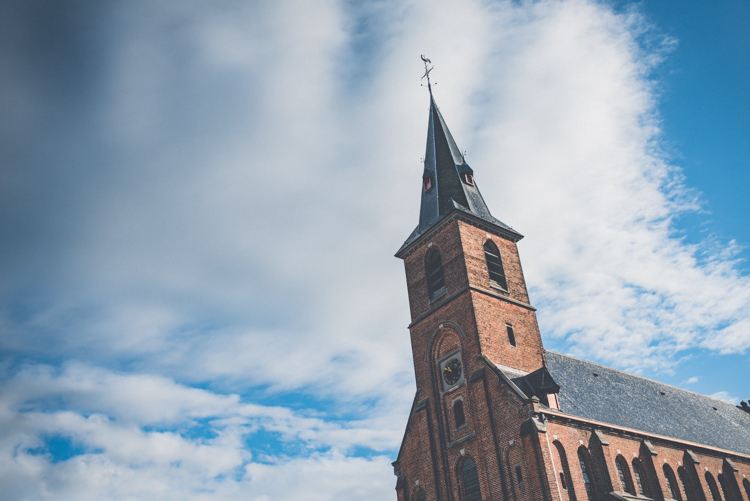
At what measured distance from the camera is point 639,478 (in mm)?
27781

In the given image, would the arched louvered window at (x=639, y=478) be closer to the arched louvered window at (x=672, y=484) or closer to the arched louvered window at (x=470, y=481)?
the arched louvered window at (x=672, y=484)

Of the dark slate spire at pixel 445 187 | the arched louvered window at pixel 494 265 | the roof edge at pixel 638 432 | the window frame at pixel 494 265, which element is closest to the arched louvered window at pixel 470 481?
the roof edge at pixel 638 432

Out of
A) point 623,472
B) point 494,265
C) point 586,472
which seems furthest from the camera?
point 494,265

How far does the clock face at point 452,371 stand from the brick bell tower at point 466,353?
50 mm

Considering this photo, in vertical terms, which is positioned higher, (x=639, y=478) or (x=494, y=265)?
(x=494, y=265)

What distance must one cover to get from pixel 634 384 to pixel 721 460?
20.2ft

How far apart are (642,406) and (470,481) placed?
47.6ft

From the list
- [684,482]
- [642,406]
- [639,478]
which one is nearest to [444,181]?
[642,406]

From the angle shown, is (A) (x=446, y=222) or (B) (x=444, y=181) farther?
(B) (x=444, y=181)

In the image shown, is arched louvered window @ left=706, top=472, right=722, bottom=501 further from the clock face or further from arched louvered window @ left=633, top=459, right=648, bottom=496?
the clock face

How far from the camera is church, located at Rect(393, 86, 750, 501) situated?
80.4 ft

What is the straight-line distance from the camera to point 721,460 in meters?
33.9

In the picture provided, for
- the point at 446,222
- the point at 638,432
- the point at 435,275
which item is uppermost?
the point at 446,222

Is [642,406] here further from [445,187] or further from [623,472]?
[445,187]
